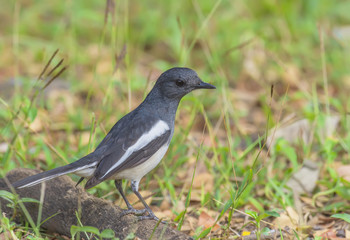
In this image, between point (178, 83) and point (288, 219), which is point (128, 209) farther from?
point (288, 219)

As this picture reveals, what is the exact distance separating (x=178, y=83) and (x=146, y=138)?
60 cm

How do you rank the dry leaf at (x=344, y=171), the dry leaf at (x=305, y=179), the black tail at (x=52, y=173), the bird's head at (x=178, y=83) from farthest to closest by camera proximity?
the dry leaf at (x=305, y=179)
the dry leaf at (x=344, y=171)
the bird's head at (x=178, y=83)
the black tail at (x=52, y=173)

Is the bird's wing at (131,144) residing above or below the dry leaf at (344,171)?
above

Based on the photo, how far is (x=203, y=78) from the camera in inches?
259

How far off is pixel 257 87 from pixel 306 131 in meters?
2.02

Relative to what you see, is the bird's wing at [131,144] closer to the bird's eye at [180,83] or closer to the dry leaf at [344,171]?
the bird's eye at [180,83]

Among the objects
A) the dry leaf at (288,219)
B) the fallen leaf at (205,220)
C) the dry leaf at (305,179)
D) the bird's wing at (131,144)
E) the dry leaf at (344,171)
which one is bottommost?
the fallen leaf at (205,220)

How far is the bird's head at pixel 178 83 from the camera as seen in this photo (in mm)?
4363

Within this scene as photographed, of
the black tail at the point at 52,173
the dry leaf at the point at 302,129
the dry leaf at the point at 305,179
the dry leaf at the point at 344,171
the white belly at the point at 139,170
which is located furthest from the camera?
the dry leaf at the point at 302,129

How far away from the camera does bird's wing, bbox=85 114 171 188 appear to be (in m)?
3.84

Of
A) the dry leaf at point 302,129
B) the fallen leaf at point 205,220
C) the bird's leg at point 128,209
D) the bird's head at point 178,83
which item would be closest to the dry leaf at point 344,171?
the dry leaf at point 302,129

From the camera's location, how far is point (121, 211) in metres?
3.74

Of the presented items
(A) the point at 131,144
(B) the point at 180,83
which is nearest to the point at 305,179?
(B) the point at 180,83

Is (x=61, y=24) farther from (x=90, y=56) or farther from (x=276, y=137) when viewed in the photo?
(x=276, y=137)
